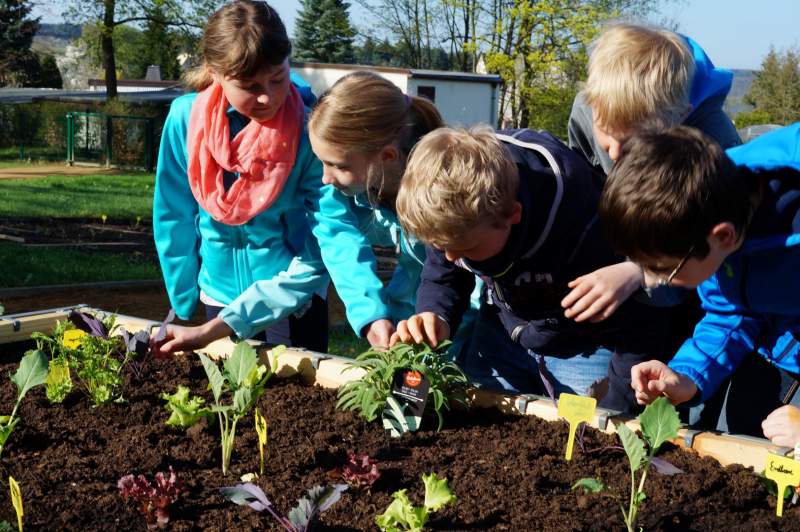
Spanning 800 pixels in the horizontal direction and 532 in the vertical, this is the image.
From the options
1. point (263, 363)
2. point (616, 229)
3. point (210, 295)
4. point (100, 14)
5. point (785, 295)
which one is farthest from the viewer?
point (100, 14)

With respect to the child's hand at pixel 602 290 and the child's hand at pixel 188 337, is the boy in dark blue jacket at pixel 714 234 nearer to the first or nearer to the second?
the child's hand at pixel 602 290

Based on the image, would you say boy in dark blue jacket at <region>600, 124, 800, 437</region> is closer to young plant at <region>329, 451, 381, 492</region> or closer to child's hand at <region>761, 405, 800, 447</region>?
child's hand at <region>761, 405, 800, 447</region>

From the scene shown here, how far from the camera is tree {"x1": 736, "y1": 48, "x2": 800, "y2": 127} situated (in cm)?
3067

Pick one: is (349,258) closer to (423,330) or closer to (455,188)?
(423,330)

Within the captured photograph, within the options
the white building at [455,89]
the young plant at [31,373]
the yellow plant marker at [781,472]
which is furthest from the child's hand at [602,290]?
the white building at [455,89]

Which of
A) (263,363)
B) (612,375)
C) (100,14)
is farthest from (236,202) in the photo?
(100,14)

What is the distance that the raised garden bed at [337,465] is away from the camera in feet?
5.71

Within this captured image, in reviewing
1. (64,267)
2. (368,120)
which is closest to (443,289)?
(368,120)

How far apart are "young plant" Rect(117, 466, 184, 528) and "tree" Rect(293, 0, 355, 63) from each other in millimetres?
45625

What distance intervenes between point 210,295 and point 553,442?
1.46m

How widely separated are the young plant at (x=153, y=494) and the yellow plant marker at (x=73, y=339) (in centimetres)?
89

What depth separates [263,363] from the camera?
2766 millimetres

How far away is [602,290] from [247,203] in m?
1.23

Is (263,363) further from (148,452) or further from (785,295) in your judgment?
(785,295)
